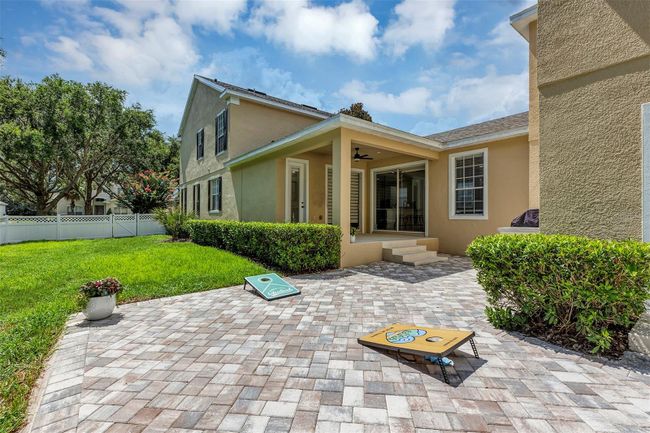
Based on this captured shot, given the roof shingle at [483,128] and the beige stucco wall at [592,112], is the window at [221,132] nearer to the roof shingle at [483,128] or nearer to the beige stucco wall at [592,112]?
the roof shingle at [483,128]

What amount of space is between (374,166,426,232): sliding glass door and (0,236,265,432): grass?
6.37 m

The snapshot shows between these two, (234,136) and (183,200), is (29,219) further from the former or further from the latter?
(234,136)

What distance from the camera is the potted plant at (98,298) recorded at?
4.37 m

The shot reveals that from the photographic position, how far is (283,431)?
2080mm

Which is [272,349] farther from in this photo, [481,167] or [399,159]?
[399,159]

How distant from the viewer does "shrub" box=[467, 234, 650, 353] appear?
9.56 ft

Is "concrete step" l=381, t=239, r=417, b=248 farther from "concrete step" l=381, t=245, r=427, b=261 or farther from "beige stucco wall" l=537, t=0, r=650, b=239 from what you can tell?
"beige stucco wall" l=537, t=0, r=650, b=239

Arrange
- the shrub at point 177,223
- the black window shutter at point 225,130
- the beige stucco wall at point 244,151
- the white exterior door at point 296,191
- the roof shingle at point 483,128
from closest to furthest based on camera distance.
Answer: the roof shingle at point 483,128
the white exterior door at point 296,191
the beige stucco wall at point 244,151
the black window shutter at point 225,130
the shrub at point 177,223

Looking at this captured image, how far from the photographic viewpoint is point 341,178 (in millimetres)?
7715

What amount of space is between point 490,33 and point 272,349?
9.95 meters

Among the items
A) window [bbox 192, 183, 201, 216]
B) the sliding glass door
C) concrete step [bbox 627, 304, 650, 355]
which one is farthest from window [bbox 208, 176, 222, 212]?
concrete step [bbox 627, 304, 650, 355]

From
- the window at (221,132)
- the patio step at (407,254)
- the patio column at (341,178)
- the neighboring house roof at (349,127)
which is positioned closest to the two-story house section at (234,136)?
the window at (221,132)

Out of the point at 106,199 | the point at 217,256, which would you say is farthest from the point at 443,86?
the point at 106,199

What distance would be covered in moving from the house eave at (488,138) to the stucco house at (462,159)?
3cm
